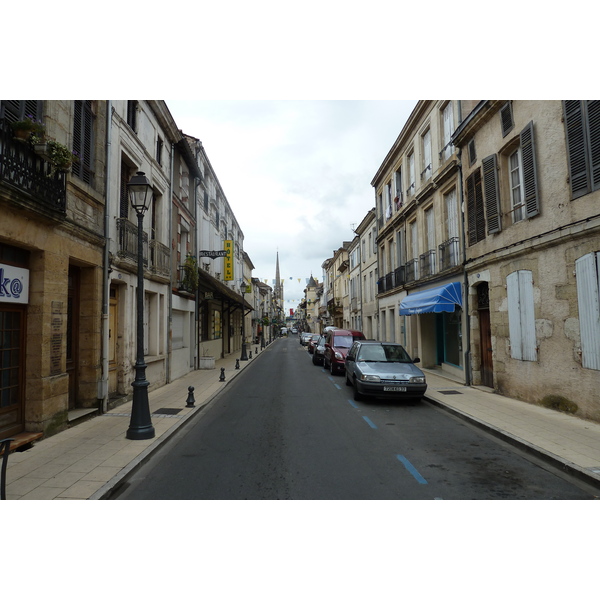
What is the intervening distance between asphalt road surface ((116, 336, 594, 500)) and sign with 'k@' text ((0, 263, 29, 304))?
11.3ft

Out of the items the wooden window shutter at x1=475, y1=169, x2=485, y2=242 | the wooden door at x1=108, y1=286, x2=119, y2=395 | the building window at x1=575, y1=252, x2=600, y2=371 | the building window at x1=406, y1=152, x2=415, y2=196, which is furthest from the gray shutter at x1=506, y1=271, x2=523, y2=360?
the wooden door at x1=108, y1=286, x2=119, y2=395

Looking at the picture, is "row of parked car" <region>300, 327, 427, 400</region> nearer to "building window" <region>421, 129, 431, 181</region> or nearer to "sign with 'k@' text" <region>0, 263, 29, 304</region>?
"sign with 'k@' text" <region>0, 263, 29, 304</region>

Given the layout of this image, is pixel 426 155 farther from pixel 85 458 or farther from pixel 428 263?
pixel 85 458

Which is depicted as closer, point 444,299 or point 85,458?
point 85,458

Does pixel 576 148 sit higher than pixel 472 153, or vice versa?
pixel 472 153

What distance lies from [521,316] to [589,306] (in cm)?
219

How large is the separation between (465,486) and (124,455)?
4715 millimetres

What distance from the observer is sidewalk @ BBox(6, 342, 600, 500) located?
4.72 meters

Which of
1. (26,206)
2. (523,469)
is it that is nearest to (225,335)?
(26,206)

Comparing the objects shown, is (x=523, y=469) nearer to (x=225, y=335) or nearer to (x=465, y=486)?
(x=465, y=486)

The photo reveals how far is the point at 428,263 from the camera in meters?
16.3

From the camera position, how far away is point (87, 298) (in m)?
8.58

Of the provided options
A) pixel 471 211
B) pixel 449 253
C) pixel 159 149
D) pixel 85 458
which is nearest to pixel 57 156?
pixel 85 458

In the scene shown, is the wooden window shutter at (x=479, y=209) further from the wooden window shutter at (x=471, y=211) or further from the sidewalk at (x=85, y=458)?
the sidewalk at (x=85, y=458)
